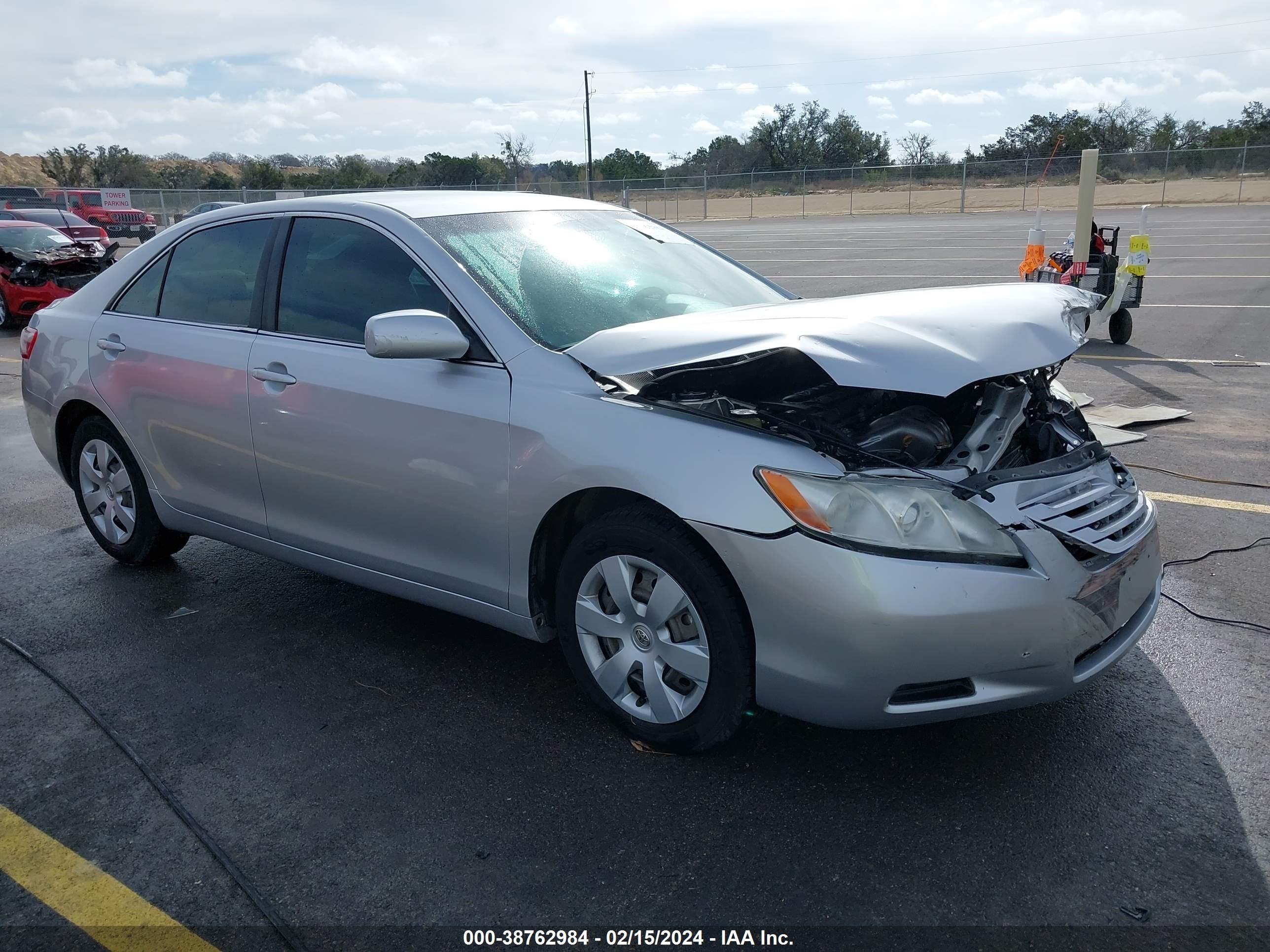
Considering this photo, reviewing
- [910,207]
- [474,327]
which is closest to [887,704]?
[474,327]

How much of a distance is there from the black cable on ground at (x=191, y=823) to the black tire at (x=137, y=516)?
3.10ft

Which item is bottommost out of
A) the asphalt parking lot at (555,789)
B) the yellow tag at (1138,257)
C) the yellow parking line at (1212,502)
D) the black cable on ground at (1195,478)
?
the asphalt parking lot at (555,789)

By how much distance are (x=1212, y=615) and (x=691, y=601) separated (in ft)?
7.95

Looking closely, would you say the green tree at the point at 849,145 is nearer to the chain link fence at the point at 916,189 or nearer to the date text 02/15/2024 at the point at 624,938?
the chain link fence at the point at 916,189

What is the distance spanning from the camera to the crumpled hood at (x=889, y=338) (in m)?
2.91

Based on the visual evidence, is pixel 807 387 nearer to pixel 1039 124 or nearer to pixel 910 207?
pixel 910 207

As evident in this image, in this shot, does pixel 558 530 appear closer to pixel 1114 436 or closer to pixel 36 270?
pixel 1114 436

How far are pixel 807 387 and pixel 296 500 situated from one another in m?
2.02

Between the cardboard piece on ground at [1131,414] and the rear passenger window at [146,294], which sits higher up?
the rear passenger window at [146,294]

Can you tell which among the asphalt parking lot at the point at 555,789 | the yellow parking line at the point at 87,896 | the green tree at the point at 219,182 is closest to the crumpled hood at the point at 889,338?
the asphalt parking lot at the point at 555,789

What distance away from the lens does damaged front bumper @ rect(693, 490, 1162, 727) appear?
279cm

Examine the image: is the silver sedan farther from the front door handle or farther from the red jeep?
the red jeep

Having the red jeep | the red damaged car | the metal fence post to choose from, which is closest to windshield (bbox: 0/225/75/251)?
the red damaged car

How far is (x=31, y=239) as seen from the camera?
15.1 meters
